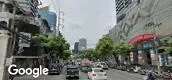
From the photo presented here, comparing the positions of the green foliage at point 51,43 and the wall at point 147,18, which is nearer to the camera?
the green foliage at point 51,43

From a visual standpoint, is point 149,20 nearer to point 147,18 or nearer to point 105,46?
point 147,18

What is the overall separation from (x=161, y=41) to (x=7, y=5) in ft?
100

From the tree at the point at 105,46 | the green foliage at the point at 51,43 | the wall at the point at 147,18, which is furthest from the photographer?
the tree at the point at 105,46

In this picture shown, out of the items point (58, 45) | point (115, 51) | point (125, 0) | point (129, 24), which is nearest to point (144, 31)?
point (115, 51)

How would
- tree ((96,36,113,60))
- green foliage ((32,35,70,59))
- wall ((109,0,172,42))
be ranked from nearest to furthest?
1. green foliage ((32,35,70,59))
2. wall ((109,0,172,42))
3. tree ((96,36,113,60))

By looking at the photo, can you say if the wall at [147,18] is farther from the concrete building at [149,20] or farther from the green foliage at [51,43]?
the green foliage at [51,43]

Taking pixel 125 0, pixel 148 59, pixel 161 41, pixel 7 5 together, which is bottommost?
pixel 148 59

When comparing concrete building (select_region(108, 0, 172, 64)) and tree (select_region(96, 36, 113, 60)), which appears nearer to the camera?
concrete building (select_region(108, 0, 172, 64))

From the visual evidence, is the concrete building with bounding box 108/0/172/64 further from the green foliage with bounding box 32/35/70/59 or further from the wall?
the green foliage with bounding box 32/35/70/59

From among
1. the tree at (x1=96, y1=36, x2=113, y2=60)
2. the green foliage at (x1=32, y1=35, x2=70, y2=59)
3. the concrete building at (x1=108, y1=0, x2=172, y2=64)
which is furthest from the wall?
the green foliage at (x1=32, y1=35, x2=70, y2=59)

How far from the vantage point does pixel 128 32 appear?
87375 mm

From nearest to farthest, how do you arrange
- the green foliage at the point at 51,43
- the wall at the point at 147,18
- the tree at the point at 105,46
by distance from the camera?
the green foliage at the point at 51,43, the wall at the point at 147,18, the tree at the point at 105,46

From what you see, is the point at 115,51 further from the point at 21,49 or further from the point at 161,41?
the point at 21,49

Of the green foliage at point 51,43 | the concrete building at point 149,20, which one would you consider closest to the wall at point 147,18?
the concrete building at point 149,20
